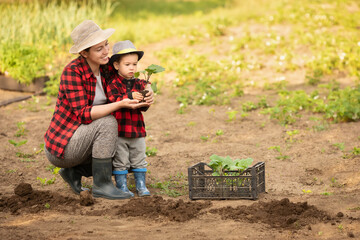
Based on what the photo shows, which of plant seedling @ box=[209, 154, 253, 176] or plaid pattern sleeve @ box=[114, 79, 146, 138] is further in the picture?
plaid pattern sleeve @ box=[114, 79, 146, 138]

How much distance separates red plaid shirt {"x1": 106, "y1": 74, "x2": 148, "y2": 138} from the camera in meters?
4.26

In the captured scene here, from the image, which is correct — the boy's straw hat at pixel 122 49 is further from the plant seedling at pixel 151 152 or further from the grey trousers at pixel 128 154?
the plant seedling at pixel 151 152

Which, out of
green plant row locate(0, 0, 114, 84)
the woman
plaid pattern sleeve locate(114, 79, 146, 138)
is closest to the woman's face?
the woman

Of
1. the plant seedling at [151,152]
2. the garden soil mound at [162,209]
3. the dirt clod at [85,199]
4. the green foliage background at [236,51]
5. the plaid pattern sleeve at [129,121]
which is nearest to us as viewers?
the garden soil mound at [162,209]

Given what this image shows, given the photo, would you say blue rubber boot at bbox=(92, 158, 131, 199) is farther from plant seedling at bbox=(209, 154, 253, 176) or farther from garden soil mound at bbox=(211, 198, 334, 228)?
garden soil mound at bbox=(211, 198, 334, 228)

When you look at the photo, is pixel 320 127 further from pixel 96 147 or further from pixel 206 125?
Result: pixel 96 147

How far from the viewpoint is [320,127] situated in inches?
242

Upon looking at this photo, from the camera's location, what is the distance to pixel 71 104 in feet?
13.5

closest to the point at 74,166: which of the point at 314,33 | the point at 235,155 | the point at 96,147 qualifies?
the point at 96,147

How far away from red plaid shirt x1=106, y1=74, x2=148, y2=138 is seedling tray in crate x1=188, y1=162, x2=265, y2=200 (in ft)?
1.93

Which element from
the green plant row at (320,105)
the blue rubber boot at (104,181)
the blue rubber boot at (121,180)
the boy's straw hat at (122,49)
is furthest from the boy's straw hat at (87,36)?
the green plant row at (320,105)

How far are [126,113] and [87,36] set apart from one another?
0.71 metres

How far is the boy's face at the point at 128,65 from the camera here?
165 inches

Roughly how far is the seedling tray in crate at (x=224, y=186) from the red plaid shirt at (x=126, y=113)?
589 mm
